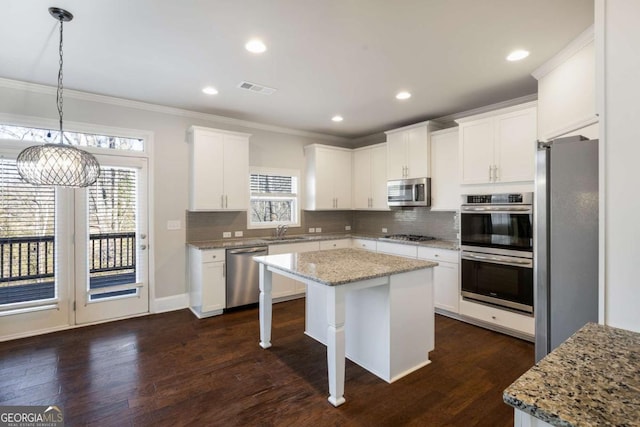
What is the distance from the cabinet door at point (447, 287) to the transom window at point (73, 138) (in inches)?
165

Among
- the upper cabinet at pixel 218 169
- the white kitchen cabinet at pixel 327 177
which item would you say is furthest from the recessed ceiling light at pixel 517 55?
the upper cabinet at pixel 218 169

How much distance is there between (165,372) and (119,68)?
112 inches

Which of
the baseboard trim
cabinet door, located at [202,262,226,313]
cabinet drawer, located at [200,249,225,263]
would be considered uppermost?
cabinet drawer, located at [200,249,225,263]

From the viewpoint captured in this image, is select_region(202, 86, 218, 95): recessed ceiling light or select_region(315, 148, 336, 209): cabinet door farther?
select_region(315, 148, 336, 209): cabinet door

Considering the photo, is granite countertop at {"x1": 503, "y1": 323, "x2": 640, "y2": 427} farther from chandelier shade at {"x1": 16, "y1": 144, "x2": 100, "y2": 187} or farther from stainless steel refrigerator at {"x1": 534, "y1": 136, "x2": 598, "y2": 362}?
chandelier shade at {"x1": 16, "y1": 144, "x2": 100, "y2": 187}

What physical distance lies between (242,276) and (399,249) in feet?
7.38

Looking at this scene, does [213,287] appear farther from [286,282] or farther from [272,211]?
[272,211]

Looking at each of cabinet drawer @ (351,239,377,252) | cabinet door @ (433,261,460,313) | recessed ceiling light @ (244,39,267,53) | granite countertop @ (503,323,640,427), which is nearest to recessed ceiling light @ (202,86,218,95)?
recessed ceiling light @ (244,39,267,53)

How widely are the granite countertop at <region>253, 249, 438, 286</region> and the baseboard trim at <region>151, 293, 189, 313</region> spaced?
203 centimetres

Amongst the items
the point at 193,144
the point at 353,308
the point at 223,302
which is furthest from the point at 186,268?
the point at 353,308

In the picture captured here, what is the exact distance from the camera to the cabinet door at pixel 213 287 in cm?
400

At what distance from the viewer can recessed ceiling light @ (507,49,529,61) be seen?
2.66 meters

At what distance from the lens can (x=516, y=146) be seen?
11.1ft

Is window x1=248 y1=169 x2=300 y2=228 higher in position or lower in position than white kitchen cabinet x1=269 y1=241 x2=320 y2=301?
higher
